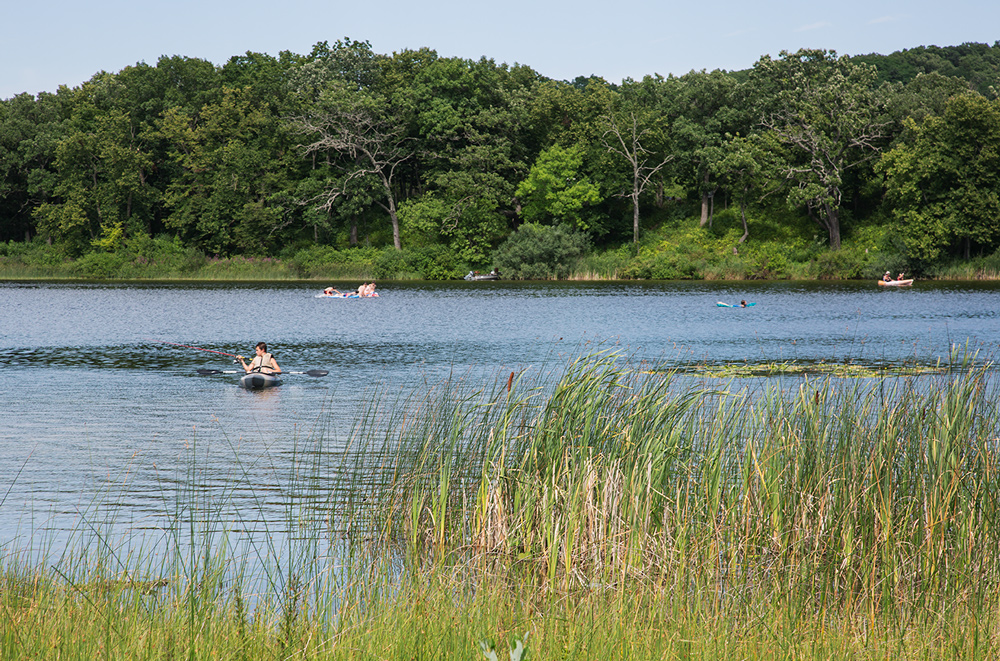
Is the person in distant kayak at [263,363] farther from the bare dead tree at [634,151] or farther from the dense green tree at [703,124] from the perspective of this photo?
the dense green tree at [703,124]

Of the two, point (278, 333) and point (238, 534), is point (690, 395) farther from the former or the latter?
point (278, 333)

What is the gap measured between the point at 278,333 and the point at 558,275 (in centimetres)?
3484

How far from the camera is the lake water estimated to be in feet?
37.5

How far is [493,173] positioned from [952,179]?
29.1 meters

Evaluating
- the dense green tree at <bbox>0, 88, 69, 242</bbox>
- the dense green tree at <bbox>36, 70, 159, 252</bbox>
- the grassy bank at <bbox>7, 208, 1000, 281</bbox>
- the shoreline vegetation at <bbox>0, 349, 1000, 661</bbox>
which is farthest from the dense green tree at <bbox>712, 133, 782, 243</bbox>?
the shoreline vegetation at <bbox>0, 349, 1000, 661</bbox>

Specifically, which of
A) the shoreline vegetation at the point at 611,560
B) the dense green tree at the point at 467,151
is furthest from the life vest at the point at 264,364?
the dense green tree at the point at 467,151

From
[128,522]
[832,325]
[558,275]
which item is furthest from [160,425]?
[558,275]

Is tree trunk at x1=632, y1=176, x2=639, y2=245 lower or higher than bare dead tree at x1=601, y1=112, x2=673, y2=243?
lower

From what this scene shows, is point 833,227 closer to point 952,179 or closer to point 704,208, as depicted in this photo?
point 952,179

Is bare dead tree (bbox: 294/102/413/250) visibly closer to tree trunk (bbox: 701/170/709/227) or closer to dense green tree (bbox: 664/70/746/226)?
dense green tree (bbox: 664/70/746/226)

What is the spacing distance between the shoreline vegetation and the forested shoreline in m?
53.6

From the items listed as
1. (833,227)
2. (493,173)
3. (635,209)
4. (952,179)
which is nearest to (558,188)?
(493,173)

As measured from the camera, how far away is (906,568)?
628 cm

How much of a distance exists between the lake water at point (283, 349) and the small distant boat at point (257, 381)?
0.79 feet
